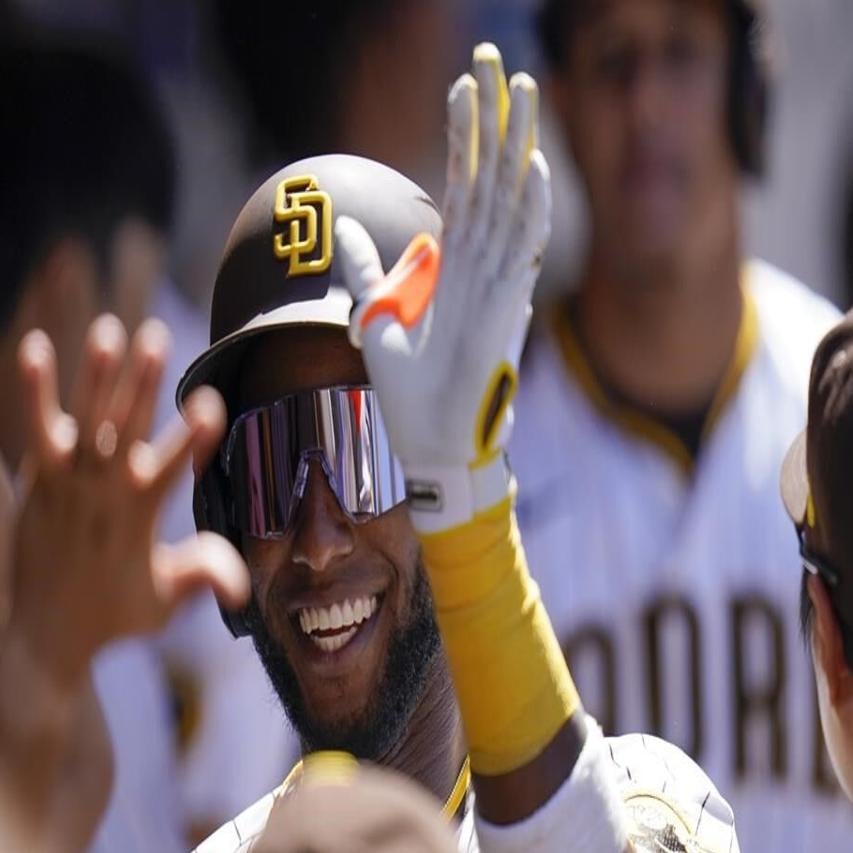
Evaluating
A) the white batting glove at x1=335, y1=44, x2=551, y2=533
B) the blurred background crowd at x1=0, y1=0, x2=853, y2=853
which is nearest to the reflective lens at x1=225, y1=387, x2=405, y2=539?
the white batting glove at x1=335, y1=44, x2=551, y2=533

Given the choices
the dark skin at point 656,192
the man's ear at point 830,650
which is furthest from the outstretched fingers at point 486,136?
the dark skin at point 656,192

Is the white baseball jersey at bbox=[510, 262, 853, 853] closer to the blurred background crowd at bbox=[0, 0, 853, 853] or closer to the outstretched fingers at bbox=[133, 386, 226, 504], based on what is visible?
the blurred background crowd at bbox=[0, 0, 853, 853]

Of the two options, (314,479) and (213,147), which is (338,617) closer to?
(314,479)

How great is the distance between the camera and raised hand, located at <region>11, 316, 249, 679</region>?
1.40m

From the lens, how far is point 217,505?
2.59 metres

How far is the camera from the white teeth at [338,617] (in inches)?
98.4

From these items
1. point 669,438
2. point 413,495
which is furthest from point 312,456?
point 669,438

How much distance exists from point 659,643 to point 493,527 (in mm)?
2767

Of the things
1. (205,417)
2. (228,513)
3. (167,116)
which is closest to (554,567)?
(167,116)

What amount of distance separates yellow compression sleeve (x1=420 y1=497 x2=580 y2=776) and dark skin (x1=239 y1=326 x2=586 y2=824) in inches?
19.9

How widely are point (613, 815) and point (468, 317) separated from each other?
50cm

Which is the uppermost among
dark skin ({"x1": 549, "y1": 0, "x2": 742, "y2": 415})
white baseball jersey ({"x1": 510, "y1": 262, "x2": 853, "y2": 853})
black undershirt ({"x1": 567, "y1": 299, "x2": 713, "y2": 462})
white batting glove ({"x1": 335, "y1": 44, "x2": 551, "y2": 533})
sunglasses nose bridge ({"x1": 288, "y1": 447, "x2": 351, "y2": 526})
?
white batting glove ({"x1": 335, "y1": 44, "x2": 551, "y2": 533})

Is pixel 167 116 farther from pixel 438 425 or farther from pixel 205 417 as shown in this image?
pixel 205 417

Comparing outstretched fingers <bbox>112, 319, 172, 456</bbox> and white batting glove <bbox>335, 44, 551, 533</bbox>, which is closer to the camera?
outstretched fingers <bbox>112, 319, 172, 456</bbox>
